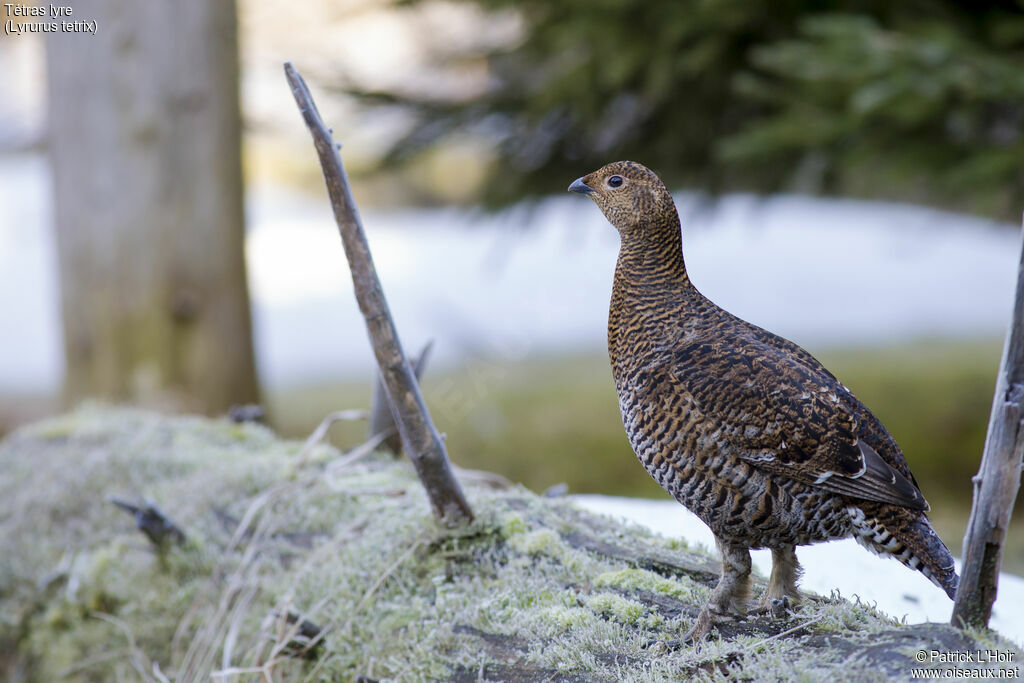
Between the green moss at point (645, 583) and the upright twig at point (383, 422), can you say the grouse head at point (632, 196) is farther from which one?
the upright twig at point (383, 422)

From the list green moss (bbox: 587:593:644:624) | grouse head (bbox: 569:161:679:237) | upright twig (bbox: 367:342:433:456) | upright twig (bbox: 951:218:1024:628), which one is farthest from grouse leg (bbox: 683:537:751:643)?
upright twig (bbox: 367:342:433:456)

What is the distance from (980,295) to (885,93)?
4656 millimetres

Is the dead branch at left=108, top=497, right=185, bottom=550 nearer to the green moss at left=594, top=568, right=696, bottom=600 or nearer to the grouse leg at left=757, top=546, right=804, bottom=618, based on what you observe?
the green moss at left=594, top=568, right=696, bottom=600

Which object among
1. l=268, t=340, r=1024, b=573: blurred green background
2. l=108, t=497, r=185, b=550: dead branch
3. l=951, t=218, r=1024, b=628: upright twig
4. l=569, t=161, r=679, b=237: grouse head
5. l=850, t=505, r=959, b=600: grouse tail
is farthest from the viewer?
l=268, t=340, r=1024, b=573: blurred green background

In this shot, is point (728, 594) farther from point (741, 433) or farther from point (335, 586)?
point (335, 586)

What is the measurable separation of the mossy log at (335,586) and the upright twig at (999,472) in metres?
0.11

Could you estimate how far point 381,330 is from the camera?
1708 mm

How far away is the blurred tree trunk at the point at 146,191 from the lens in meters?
4.31

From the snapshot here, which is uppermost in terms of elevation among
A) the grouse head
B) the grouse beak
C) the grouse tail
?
the grouse beak

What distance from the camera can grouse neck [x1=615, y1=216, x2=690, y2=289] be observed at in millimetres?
1511

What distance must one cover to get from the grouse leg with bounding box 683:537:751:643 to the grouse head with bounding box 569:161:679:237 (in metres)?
0.57

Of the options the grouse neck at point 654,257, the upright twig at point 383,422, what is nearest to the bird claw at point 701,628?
the grouse neck at point 654,257

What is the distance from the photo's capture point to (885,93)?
2.90 m

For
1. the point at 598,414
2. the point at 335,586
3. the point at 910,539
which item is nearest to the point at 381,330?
the point at 335,586
